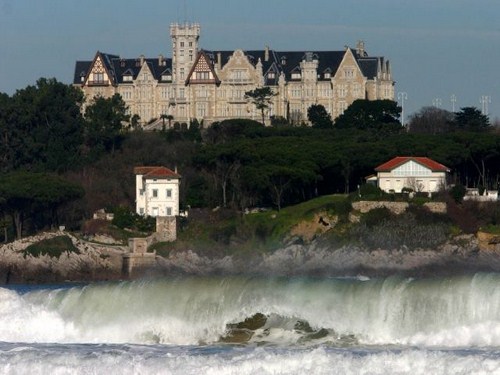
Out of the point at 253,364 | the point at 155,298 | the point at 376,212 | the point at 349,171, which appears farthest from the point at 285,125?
the point at 253,364

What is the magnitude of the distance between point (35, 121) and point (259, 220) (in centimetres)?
2263

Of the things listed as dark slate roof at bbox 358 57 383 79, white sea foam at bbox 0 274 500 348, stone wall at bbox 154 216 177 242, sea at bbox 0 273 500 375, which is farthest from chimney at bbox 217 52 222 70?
white sea foam at bbox 0 274 500 348

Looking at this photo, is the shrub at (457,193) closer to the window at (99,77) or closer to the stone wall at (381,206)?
the stone wall at (381,206)

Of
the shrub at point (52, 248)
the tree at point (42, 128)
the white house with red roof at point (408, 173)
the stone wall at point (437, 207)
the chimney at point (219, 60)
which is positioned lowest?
the shrub at point (52, 248)

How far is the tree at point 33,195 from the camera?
86.1 metres

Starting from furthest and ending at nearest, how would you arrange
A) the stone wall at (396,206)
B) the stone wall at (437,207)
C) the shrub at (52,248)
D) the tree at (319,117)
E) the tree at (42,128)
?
1. the tree at (319,117)
2. the tree at (42,128)
3. the stone wall at (396,206)
4. the stone wall at (437,207)
5. the shrub at (52,248)

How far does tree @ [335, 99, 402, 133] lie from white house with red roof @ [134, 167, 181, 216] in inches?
735

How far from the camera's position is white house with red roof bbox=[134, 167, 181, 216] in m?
88.8

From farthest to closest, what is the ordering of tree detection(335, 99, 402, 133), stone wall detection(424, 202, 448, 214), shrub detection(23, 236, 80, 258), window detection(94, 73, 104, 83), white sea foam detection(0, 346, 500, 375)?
window detection(94, 73, 104, 83)
tree detection(335, 99, 402, 133)
stone wall detection(424, 202, 448, 214)
shrub detection(23, 236, 80, 258)
white sea foam detection(0, 346, 500, 375)

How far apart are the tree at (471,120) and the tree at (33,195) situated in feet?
84.7

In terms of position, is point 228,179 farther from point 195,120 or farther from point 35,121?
point 195,120

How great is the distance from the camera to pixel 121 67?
121562 millimetres

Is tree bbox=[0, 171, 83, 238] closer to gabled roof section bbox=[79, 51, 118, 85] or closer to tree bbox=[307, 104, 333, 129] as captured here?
tree bbox=[307, 104, 333, 129]

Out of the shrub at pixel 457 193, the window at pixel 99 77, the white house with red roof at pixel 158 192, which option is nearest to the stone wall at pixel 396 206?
the shrub at pixel 457 193
